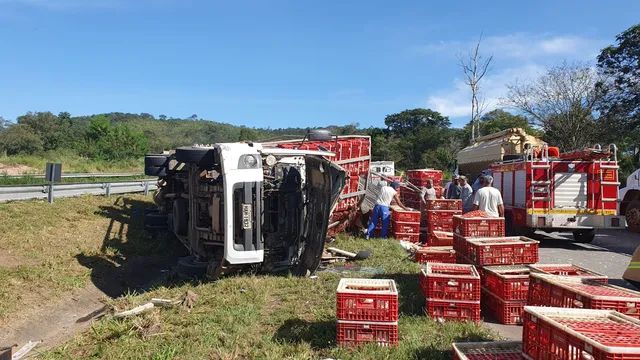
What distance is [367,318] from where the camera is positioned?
5273 millimetres

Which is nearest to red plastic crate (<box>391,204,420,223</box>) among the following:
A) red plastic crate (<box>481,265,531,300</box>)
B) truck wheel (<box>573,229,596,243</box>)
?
truck wheel (<box>573,229,596,243</box>)

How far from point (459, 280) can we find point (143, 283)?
7143 mm

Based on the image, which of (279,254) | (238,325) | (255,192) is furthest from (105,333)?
(279,254)

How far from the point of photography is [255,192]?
8320 mm

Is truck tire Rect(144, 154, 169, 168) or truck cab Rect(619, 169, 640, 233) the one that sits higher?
truck tire Rect(144, 154, 169, 168)

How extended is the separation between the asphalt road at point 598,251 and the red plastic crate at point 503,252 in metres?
2.87

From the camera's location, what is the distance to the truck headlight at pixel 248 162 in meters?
8.27

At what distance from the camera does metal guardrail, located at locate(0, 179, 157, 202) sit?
41.7 feet

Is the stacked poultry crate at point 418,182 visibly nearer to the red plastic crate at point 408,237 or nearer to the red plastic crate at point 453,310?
the red plastic crate at point 408,237

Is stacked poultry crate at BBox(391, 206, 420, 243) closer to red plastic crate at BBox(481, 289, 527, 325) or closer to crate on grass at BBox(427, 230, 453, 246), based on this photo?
crate on grass at BBox(427, 230, 453, 246)

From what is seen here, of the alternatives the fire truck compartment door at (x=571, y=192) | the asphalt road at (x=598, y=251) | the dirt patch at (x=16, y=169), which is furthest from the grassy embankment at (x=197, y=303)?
the dirt patch at (x=16, y=169)

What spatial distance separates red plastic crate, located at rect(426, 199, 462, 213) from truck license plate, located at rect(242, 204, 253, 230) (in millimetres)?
5812

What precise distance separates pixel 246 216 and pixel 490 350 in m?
4.67

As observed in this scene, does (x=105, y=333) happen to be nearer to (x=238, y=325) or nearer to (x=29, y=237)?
(x=238, y=325)
